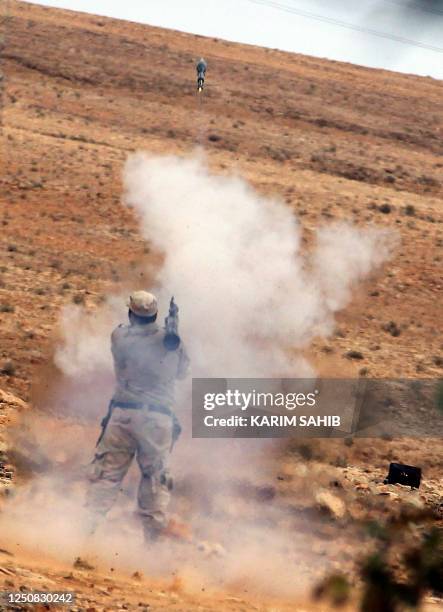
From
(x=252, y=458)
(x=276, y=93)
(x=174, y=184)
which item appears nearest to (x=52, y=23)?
(x=276, y=93)

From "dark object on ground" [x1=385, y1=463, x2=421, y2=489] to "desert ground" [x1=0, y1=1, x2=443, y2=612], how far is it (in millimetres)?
210

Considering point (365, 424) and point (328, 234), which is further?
point (328, 234)

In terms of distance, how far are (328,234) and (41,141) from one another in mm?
9720

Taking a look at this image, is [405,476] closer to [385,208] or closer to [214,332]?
[214,332]

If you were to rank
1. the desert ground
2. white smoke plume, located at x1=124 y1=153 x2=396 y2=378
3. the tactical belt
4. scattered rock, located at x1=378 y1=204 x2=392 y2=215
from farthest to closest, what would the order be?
scattered rock, located at x1=378 y1=204 x2=392 y2=215, white smoke plume, located at x1=124 y1=153 x2=396 y2=378, the desert ground, the tactical belt

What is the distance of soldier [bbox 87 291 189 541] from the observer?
9.53 metres

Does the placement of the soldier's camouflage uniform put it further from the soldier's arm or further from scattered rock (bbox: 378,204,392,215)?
scattered rock (bbox: 378,204,392,215)

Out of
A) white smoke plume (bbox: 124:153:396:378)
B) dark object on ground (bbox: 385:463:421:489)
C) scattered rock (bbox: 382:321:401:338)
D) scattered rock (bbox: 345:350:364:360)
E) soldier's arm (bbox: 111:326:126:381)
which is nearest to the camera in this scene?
soldier's arm (bbox: 111:326:126:381)

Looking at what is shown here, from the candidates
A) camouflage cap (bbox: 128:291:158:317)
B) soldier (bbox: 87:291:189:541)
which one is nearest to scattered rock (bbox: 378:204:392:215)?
soldier (bbox: 87:291:189:541)

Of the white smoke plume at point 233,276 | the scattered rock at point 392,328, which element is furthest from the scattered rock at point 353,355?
the scattered rock at point 392,328

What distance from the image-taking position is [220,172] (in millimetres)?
29500

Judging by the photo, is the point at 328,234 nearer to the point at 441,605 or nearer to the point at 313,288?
the point at 313,288

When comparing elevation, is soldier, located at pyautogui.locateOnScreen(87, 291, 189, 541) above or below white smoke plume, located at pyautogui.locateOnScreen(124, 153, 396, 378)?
below

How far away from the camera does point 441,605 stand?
10.1 meters
